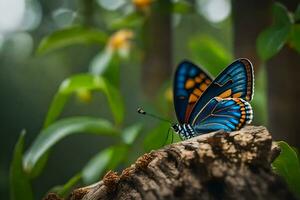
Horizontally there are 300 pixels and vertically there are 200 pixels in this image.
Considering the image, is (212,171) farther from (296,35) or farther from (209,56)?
(209,56)

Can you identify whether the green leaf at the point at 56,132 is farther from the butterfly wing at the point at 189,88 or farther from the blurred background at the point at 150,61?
the butterfly wing at the point at 189,88

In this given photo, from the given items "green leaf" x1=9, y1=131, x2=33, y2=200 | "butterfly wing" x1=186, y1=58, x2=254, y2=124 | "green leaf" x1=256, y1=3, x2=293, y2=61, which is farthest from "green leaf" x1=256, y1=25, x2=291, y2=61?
"green leaf" x1=9, y1=131, x2=33, y2=200

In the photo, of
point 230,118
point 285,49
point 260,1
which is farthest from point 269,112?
point 230,118

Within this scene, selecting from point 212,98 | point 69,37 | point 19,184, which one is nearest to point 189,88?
point 212,98

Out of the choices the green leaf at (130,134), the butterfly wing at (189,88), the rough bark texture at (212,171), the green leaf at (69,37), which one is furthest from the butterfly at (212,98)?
the green leaf at (69,37)

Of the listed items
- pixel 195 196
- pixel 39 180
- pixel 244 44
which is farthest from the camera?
pixel 39 180

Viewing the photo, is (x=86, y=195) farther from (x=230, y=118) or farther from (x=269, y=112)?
(x=269, y=112)
